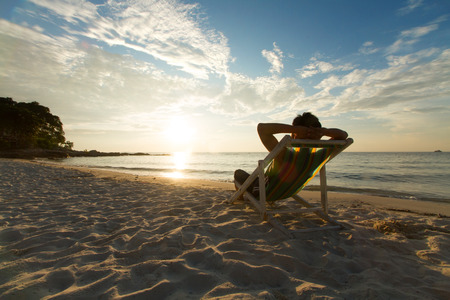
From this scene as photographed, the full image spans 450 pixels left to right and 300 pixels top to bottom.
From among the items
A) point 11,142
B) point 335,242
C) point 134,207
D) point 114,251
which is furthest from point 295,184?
point 11,142

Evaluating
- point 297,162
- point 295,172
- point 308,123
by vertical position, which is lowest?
point 295,172

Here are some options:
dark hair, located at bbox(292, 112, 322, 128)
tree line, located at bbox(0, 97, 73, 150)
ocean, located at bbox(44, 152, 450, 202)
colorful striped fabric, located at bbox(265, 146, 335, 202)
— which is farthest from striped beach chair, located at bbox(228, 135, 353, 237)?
tree line, located at bbox(0, 97, 73, 150)

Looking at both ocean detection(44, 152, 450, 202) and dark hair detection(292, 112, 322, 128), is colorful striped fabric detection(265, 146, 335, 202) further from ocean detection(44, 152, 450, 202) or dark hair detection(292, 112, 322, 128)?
ocean detection(44, 152, 450, 202)

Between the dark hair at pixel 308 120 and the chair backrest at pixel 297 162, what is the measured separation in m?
0.30

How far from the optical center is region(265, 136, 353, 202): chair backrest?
2.50 metres

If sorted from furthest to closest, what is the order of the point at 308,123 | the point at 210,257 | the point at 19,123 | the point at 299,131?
the point at 19,123
the point at 308,123
the point at 299,131
the point at 210,257

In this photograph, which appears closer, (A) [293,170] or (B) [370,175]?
(A) [293,170]

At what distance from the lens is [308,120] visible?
2.71m

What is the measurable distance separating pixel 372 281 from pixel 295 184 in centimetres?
147

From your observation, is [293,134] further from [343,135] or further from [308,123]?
[343,135]

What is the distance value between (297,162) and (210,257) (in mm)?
1526

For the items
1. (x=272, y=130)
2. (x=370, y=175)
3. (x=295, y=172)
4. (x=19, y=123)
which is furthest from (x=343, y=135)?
(x=19, y=123)

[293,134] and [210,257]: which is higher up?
[293,134]

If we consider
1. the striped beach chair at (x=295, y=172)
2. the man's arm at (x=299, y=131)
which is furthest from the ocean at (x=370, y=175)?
the man's arm at (x=299, y=131)
